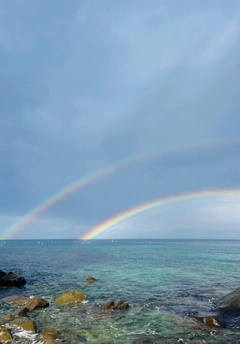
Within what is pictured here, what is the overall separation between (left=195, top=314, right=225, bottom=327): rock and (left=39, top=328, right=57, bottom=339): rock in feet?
36.5

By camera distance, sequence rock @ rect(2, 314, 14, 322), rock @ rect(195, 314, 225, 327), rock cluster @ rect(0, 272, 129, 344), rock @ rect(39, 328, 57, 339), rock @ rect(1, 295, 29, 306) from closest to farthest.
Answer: rock cluster @ rect(0, 272, 129, 344) < rock @ rect(39, 328, 57, 339) < rock @ rect(195, 314, 225, 327) < rock @ rect(2, 314, 14, 322) < rock @ rect(1, 295, 29, 306)

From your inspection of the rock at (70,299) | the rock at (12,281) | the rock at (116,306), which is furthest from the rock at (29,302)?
the rock at (12,281)

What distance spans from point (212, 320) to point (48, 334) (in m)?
12.1

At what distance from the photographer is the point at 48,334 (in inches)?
706

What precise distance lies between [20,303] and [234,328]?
20.2m

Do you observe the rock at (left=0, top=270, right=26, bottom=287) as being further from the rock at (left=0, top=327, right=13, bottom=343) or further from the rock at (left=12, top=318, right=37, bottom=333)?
the rock at (left=0, top=327, right=13, bottom=343)

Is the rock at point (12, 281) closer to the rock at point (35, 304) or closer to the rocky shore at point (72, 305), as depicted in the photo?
the rocky shore at point (72, 305)

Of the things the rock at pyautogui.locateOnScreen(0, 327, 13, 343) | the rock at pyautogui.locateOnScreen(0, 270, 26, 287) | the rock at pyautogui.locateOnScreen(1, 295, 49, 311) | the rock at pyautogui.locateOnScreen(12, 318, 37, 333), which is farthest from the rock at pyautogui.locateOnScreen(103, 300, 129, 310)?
the rock at pyautogui.locateOnScreen(0, 270, 26, 287)

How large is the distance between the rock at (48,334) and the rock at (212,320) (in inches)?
438

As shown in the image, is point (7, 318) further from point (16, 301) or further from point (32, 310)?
point (16, 301)

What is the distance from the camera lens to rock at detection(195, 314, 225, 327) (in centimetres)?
1987

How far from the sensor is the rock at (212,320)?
19870 millimetres

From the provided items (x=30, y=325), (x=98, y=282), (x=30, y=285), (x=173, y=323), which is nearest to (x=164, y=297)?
(x=173, y=323)

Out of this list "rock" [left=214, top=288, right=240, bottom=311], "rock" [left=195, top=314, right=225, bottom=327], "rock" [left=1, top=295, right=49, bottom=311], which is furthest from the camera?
"rock" [left=1, top=295, right=49, bottom=311]
